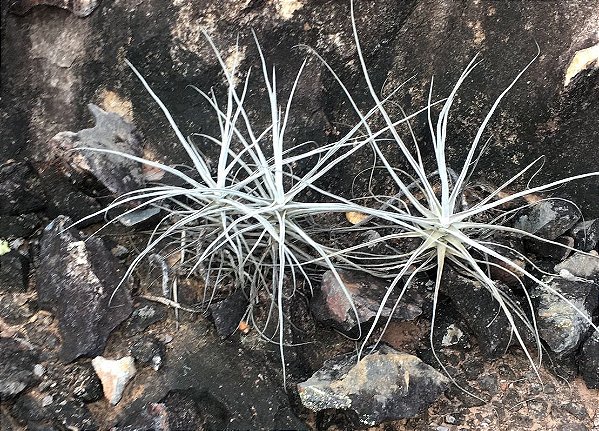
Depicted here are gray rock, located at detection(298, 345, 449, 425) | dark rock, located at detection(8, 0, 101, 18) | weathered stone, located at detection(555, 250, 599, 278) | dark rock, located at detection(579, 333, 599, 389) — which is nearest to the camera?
gray rock, located at detection(298, 345, 449, 425)

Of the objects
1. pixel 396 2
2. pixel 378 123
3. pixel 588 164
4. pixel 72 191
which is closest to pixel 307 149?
pixel 378 123

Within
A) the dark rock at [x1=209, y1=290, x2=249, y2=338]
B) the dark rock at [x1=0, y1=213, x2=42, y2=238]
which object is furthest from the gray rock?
the dark rock at [x1=0, y1=213, x2=42, y2=238]

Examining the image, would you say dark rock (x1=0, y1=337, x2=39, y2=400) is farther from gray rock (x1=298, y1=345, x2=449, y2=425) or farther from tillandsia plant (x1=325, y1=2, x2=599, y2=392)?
tillandsia plant (x1=325, y1=2, x2=599, y2=392)

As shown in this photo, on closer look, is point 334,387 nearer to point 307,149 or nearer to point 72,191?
point 307,149

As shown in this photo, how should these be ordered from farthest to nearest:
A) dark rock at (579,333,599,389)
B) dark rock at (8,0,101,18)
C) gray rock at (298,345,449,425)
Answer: dark rock at (8,0,101,18)
dark rock at (579,333,599,389)
gray rock at (298,345,449,425)

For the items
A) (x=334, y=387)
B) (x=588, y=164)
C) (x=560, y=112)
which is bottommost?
(x=334, y=387)

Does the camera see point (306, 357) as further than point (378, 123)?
No

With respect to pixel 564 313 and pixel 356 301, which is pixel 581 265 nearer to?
pixel 564 313

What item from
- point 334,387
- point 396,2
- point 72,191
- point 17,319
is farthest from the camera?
point 396,2
